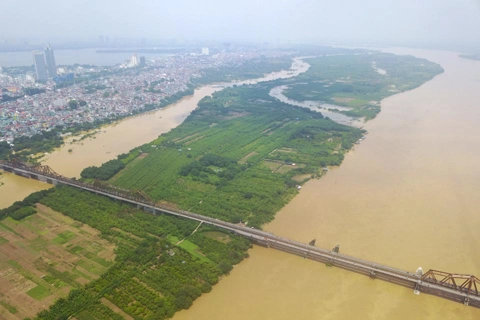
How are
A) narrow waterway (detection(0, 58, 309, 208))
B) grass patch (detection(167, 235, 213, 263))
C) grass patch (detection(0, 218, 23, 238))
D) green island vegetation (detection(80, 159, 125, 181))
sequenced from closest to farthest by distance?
grass patch (detection(167, 235, 213, 263)) < grass patch (detection(0, 218, 23, 238)) < narrow waterway (detection(0, 58, 309, 208)) < green island vegetation (detection(80, 159, 125, 181))

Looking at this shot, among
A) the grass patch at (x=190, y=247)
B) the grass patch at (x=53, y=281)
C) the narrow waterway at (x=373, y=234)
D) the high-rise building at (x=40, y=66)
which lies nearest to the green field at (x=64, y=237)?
the grass patch at (x=53, y=281)

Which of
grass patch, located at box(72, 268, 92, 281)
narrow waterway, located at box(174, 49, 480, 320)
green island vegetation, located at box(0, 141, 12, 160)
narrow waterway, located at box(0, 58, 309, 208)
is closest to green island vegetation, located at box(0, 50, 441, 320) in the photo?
grass patch, located at box(72, 268, 92, 281)

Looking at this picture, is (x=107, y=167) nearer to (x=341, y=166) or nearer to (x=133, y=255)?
(x=133, y=255)

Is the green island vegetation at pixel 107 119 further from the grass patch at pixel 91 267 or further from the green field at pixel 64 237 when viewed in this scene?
the grass patch at pixel 91 267

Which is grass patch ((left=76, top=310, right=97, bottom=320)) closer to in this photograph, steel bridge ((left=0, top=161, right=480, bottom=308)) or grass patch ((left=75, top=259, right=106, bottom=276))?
grass patch ((left=75, top=259, right=106, bottom=276))

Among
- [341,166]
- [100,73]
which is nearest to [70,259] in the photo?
[341,166]

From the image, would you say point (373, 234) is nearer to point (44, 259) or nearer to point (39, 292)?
point (39, 292)

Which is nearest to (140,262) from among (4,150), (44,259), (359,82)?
(44,259)
